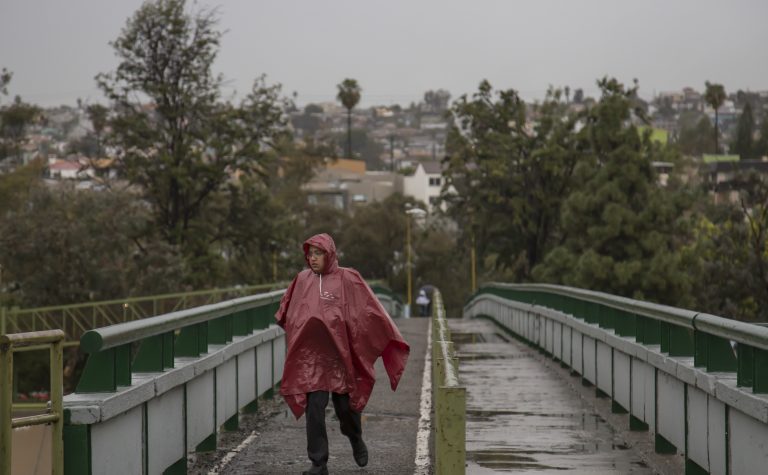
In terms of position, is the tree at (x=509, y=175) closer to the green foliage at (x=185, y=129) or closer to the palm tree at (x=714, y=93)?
the green foliage at (x=185, y=129)

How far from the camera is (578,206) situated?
5325cm

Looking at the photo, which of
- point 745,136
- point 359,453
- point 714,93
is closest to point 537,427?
point 359,453

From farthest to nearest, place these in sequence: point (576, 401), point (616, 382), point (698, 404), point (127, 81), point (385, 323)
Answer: point (127, 81), point (576, 401), point (616, 382), point (385, 323), point (698, 404)

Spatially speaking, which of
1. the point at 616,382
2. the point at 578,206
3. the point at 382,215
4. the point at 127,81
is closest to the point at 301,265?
the point at 127,81

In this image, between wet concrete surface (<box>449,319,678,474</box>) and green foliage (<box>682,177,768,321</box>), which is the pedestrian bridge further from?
green foliage (<box>682,177,768,321</box>)

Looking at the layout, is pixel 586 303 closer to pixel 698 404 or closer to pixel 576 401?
pixel 576 401

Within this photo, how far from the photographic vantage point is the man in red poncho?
9984mm

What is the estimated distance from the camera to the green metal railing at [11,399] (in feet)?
21.0

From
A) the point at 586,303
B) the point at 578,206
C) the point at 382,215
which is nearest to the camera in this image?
the point at 586,303

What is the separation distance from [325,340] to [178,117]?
52.9m

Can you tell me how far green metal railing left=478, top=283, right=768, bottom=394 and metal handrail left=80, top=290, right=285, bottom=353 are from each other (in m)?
3.24

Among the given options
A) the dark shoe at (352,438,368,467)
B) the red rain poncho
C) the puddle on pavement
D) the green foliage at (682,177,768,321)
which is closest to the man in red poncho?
the red rain poncho

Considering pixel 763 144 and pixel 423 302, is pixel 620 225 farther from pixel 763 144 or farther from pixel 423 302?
pixel 763 144

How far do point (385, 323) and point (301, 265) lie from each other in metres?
54.7
